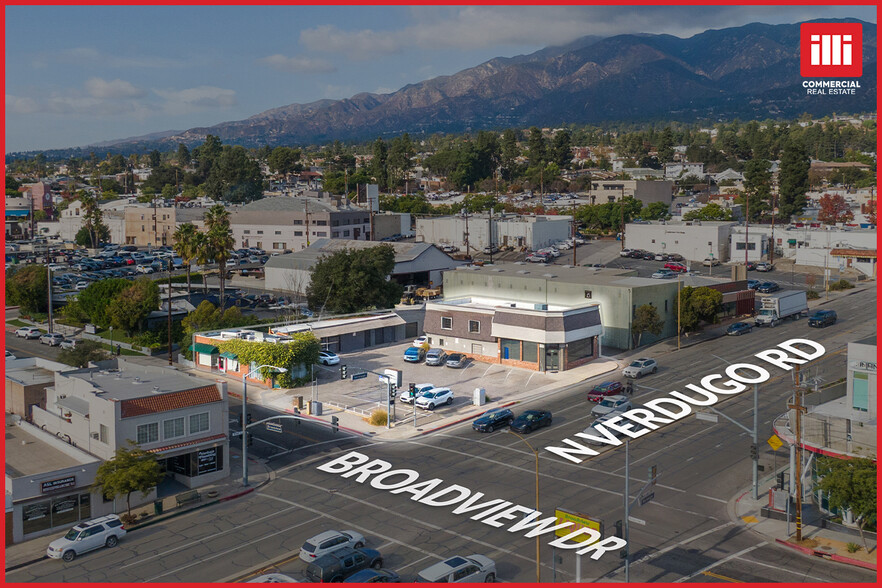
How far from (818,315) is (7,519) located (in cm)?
7142

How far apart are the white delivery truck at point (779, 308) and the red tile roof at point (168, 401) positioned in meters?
56.9

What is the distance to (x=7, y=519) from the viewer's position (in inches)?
1672

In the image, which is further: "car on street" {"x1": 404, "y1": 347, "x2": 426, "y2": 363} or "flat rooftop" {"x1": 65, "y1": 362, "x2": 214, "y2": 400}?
"car on street" {"x1": 404, "y1": 347, "x2": 426, "y2": 363}

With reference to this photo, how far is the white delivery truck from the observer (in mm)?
86250

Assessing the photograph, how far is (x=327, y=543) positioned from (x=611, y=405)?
27248 mm

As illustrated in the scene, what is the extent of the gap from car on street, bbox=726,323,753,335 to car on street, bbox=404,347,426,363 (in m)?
29.5

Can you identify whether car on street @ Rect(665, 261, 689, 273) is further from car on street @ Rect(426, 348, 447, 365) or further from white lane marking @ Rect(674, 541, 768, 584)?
white lane marking @ Rect(674, 541, 768, 584)

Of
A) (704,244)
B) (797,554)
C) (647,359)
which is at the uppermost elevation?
(704,244)

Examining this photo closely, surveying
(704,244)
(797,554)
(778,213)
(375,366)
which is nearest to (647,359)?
(375,366)

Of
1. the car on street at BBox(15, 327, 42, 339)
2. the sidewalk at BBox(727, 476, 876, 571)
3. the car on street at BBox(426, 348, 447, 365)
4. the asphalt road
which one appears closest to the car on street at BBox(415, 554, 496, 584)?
the asphalt road

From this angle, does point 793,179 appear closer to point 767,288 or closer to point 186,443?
point 767,288

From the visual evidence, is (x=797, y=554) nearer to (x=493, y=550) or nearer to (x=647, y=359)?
(x=493, y=550)

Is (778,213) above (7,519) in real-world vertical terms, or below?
above

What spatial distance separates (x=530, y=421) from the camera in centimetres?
5688
